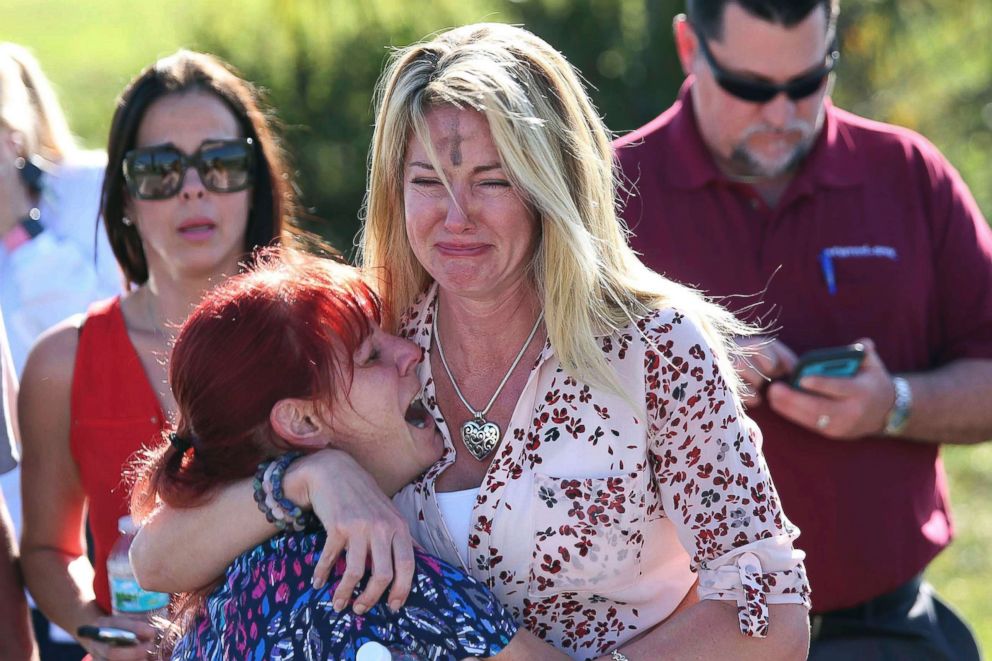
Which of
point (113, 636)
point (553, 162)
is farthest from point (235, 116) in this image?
point (113, 636)

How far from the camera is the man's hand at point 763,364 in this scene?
3.11m

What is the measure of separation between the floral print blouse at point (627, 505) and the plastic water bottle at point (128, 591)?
0.62m

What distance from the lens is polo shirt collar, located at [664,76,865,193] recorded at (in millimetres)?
3396

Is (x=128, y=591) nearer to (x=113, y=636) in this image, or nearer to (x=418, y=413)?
(x=113, y=636)

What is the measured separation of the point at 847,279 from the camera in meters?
3.32

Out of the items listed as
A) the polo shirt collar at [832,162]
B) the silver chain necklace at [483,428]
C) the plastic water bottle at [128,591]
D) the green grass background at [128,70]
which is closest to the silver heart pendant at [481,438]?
the silver chain necklace at [483,428]

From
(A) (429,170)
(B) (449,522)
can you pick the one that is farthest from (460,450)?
(A) (429,170)

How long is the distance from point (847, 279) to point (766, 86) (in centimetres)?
54

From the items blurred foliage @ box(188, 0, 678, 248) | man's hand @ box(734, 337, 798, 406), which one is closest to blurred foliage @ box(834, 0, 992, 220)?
blurred foliage @ box(188, 0, 678, 248)

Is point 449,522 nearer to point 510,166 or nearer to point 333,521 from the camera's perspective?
point 333,521

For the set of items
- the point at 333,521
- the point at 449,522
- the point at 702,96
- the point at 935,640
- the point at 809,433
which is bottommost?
the point at 935,640

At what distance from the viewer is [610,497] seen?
2.29 metres

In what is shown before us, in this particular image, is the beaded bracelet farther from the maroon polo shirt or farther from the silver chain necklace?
the maroon polo shirt

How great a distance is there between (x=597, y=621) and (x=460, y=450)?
0.40m
